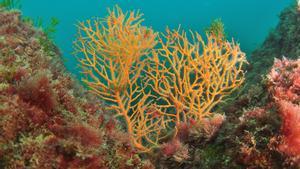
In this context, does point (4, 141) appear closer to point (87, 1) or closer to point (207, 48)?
point (207, 48)

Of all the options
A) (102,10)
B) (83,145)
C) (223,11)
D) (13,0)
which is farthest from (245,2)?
(83,145)

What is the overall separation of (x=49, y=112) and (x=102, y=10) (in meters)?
112

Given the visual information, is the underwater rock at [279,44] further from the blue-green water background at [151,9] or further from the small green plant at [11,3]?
the blue-green water background at [151,9]

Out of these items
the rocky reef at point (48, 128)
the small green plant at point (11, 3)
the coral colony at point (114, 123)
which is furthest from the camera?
the small green plant at point (11, 3)

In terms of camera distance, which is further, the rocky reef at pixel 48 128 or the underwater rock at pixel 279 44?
the underwater rock at pixel 279 44

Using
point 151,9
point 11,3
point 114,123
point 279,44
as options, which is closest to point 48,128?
point 114,123

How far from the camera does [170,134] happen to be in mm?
6438

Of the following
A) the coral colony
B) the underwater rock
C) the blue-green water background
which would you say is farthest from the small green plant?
the blue-green water background

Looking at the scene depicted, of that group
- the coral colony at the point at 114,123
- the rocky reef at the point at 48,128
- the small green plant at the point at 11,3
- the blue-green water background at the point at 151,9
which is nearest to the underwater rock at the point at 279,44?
the coral colony at the point at 114,123

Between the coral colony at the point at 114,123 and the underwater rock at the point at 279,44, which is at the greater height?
the underwater rock at the point at 279,44

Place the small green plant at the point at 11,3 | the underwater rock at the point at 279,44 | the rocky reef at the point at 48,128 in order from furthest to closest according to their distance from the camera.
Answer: the underwater rock at the point at 279,44 → the small green plant at the point at 11,3 → the rocky reef at the point at 48,128

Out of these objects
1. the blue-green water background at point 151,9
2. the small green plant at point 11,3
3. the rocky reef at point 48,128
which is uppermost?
the blue-green water background at point 151,9

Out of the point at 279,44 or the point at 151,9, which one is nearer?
the point at 279,44

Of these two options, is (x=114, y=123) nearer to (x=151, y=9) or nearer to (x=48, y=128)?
(x=48, y=128)
